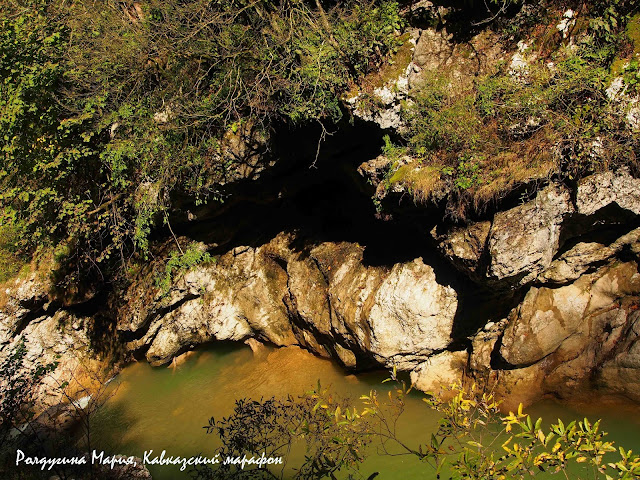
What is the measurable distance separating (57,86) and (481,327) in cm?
897

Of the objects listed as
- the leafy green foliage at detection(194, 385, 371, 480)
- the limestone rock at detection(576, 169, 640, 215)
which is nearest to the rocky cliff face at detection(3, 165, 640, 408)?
the limestone rock at detection(576, 169, 640, 215)

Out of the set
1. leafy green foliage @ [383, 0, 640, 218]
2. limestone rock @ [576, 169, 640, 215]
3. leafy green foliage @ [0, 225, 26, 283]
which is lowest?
limestone rock @ [576, 169, 640, 215]

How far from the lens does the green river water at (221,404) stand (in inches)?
213

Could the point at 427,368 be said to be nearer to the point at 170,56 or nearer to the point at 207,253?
the point at 207,253

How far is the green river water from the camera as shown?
5398 mm

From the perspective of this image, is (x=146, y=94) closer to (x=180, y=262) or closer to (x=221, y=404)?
(x=180, y=262)

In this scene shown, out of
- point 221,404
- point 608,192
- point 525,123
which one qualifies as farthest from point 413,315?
point 221,404

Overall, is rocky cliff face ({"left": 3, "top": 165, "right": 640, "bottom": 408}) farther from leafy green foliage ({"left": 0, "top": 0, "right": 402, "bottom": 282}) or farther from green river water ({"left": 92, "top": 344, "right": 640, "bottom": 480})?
leafy green foliage ({"left": 0, "top": 0, "right": 402, "bottom": 282})

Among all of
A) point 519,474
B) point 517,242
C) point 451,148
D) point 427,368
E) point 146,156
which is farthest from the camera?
point 146,156

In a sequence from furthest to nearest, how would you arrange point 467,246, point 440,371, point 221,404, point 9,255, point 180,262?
1. point 9,255
2. point 180,262
3. point 221,404
4. point 440,371
5. point 467,246

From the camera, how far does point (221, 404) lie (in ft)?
23.8

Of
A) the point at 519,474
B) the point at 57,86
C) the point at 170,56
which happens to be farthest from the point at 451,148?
the point at 57,86

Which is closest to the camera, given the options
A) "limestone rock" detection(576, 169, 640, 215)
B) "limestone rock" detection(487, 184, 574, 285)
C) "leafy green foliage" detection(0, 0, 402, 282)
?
"limestone rock" detection(576, 169, 640, 215)

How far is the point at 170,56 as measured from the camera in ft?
25.9
